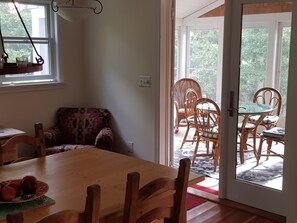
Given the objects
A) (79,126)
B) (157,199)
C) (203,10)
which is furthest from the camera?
(203,10)

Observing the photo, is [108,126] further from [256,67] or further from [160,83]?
[256,67]

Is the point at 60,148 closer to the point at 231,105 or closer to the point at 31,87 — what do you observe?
the point at 31,87

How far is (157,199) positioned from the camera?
1814mm

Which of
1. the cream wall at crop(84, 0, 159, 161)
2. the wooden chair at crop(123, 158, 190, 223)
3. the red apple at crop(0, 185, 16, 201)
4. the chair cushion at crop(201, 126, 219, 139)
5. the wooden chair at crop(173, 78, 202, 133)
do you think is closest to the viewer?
the wooden chair at crop(123, 158, 190, 223)

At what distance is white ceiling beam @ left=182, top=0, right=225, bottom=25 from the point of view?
7277 mm

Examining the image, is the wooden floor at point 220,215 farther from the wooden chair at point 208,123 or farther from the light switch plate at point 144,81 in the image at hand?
the light switch plate at point 144,81

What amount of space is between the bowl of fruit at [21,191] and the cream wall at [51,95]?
259 cm

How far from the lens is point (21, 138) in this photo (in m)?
2.70

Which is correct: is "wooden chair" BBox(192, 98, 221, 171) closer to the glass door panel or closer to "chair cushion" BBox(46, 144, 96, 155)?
the glass door panel

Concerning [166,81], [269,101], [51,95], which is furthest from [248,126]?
[51,95]

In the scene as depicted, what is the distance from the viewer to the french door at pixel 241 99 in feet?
11.1

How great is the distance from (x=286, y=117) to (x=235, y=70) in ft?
2.16

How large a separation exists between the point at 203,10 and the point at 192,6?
25 centimetres

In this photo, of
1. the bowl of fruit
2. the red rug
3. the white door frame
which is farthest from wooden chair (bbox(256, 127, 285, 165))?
the bowl of fruit
